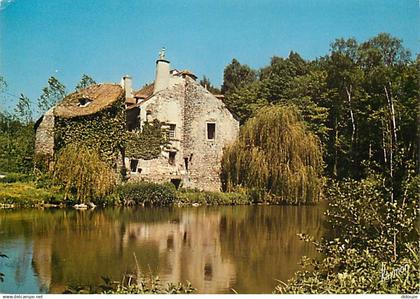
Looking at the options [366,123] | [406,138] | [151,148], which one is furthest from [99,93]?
[406,138]

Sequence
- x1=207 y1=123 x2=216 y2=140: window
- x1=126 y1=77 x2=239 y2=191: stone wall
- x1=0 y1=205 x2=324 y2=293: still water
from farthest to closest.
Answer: x1=207 y1=123 x2=216 y2=140: window < x1=126 y1=77 x2=239 y2=191: stone wall < x1=0 y1=205 x2=324 y2=293: still water

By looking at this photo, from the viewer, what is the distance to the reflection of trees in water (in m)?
3.84

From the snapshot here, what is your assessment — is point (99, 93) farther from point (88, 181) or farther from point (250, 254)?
point (250, 254)

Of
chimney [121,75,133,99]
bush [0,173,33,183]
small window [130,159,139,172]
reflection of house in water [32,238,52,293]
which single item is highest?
chimney [121,75,133,99]

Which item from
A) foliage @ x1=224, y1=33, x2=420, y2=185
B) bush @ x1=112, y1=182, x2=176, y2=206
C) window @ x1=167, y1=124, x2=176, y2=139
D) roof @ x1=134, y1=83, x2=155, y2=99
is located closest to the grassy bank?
bush @ x1=112, y1=182, x2=176, y2=206

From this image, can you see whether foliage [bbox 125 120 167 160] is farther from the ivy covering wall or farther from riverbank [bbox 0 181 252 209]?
riverbank [bbox 0 181 252 209]

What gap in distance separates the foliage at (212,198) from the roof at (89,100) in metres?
2.11

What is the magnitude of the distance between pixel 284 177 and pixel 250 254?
176 inches

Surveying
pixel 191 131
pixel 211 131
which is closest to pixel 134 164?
pixel 191 131

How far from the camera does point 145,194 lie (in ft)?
28.0

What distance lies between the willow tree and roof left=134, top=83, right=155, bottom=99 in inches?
92.7

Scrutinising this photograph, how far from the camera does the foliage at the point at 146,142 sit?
9.71 meters

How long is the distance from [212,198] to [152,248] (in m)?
4.32

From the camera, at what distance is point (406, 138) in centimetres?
420
